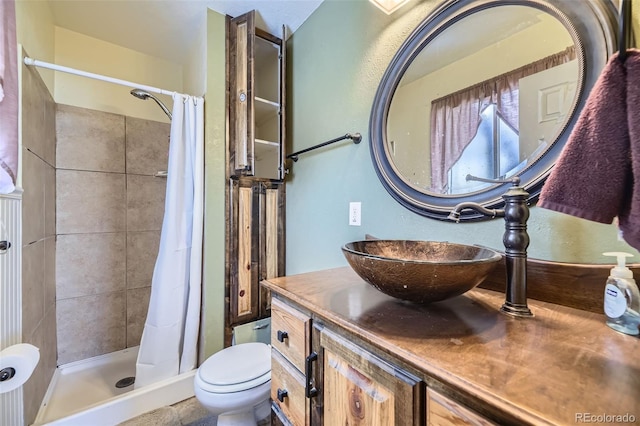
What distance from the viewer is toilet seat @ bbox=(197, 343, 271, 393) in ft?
3.74

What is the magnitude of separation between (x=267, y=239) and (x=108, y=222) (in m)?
1.26

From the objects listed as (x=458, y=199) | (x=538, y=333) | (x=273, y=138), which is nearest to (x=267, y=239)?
(x=273, y=138)

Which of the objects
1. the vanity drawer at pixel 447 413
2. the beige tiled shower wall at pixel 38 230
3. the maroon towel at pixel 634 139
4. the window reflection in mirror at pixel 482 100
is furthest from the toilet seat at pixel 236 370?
the maroon towel at pixel 634 139

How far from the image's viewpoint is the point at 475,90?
89cm

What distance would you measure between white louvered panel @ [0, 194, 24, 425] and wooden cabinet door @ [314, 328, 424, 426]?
4.13ft

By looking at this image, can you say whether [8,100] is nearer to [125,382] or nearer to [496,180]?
[496,180]

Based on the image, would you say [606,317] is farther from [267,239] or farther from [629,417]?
[267,239]

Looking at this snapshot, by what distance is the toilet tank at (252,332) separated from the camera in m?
1.68

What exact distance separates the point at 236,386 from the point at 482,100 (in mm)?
1508

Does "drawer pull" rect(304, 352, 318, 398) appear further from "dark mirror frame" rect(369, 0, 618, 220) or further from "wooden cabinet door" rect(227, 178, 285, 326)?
"wooden cabinet door" rect(227, 178, 285, 326)

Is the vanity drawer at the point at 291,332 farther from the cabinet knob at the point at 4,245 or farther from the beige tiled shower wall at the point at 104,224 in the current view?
the beige tiled shower wall at the point at 104,224

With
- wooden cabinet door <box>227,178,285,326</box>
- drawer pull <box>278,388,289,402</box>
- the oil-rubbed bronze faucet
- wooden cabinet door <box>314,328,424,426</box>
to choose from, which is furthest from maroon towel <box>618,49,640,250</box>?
wooden cabinet door <box>227,178,285,326</box>

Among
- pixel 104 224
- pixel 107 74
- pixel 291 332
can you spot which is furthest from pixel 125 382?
pixel 107 74

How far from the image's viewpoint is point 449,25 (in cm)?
95
